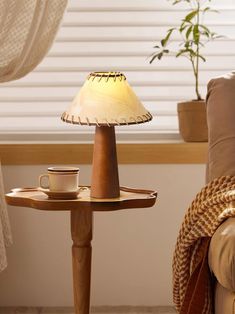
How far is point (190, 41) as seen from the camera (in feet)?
10.8

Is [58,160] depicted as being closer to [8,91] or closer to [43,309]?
[8,91]

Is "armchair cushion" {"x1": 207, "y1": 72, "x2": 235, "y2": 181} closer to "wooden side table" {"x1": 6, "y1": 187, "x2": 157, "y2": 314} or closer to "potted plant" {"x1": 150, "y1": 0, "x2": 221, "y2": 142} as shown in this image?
"wooden side table" {"x1": 6, "y1": 187, "x2": 157, "y2": 314}

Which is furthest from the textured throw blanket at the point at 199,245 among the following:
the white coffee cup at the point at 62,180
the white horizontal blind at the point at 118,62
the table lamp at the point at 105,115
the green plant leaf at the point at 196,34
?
the white horizontal blind at the point at 118,62

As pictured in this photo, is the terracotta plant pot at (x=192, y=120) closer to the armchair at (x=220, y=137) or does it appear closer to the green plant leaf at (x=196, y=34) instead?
the green plant leaf at (x=196, y=34)

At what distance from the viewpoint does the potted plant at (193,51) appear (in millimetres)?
3230

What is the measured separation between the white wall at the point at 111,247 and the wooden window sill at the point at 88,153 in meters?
0.04

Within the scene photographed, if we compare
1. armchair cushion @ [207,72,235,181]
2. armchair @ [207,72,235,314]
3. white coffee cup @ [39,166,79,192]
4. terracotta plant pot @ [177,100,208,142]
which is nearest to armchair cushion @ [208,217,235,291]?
armchair @ [207,72,235,314]

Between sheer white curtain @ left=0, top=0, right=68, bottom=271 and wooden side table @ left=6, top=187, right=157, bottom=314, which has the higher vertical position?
sheer white curtain @ left=0, top=0, right=68, bottom=271

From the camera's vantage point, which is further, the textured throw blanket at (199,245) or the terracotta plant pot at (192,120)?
the terracotta plant pot at (192,120)

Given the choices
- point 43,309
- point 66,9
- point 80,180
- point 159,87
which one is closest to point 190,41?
point 159,87

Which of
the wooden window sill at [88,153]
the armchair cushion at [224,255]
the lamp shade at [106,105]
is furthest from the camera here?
the wooden window sill at [88,153]

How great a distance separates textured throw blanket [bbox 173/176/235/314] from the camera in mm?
2268

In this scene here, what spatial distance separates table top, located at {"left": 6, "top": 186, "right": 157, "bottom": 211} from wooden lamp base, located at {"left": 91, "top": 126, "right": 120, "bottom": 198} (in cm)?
4

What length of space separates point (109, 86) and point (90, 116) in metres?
0.13
